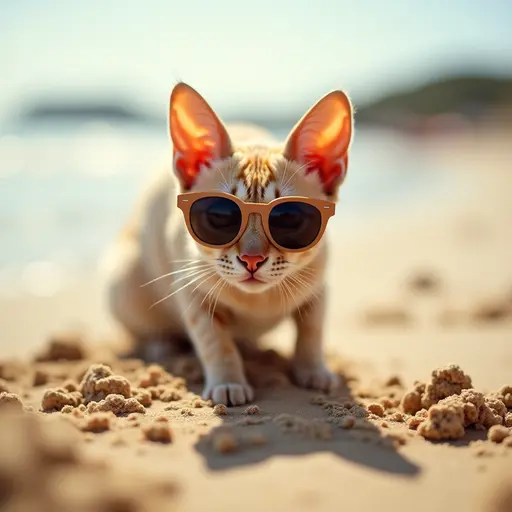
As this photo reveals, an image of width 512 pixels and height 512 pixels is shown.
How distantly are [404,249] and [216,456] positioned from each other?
5401 millimetres

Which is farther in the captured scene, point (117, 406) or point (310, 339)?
→ point (310, 339)

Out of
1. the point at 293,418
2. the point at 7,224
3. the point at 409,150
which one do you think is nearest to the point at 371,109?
the point at 409,150

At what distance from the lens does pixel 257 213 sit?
2482 millimetres

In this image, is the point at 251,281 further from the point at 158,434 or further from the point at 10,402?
the point at 10,402

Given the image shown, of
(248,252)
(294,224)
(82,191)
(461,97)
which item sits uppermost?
(461,97)

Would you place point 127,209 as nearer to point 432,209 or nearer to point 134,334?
point 432,209

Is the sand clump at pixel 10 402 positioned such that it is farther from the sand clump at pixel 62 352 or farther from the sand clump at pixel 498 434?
the sand clump at pixel 498 434

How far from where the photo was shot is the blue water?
7.20 m

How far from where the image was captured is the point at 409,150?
24500 mm

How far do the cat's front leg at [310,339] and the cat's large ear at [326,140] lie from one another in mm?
559

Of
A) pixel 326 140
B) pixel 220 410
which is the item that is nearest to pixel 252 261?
pixel 220 410

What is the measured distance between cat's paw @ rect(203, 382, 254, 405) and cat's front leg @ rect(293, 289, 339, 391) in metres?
0.42

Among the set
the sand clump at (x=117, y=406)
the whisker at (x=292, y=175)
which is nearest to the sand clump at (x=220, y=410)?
the sand clump at (x=117, y=406)

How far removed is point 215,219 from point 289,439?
87cm
